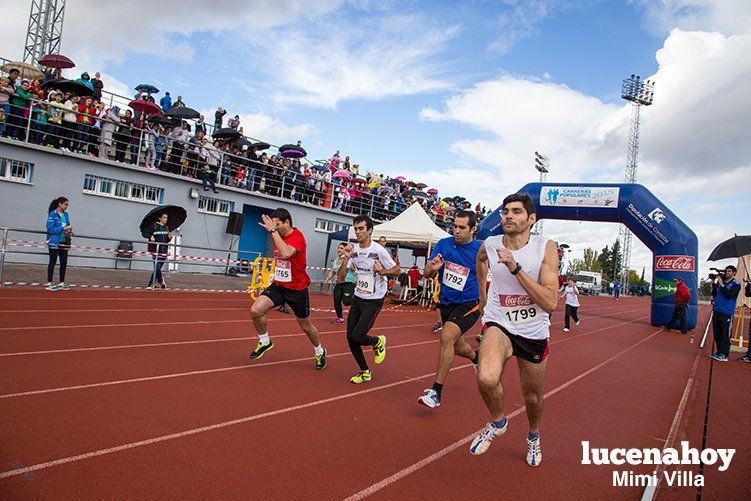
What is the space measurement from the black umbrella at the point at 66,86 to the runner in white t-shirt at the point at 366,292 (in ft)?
43.8

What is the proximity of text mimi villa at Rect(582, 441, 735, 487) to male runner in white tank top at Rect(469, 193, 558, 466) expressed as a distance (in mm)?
711

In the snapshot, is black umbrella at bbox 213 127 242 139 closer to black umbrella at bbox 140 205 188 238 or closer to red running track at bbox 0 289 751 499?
black umbrella at bbox 140 205 188 238

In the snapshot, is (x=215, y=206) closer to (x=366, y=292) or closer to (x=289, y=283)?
(x=289, y=283)

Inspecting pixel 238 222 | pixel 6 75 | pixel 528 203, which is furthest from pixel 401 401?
pixel 6 75

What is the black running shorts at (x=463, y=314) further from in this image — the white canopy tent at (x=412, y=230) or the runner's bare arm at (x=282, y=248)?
the white canopy tent at (x=412, y=230)

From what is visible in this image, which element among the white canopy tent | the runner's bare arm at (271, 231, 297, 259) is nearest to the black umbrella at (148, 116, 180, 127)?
the white canopy tent

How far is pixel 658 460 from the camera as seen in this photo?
14.3 ft

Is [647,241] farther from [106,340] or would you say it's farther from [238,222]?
[106,340]

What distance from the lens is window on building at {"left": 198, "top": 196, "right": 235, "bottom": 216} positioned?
20442mm

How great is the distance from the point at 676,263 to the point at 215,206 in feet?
59.4

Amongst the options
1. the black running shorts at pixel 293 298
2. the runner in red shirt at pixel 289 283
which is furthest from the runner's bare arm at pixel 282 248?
the black running shorts at pixel 293 298

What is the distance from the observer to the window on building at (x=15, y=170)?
15047 millimetres

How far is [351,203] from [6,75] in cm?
1611

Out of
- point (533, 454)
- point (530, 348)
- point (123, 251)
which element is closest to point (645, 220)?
point (533, 454)
